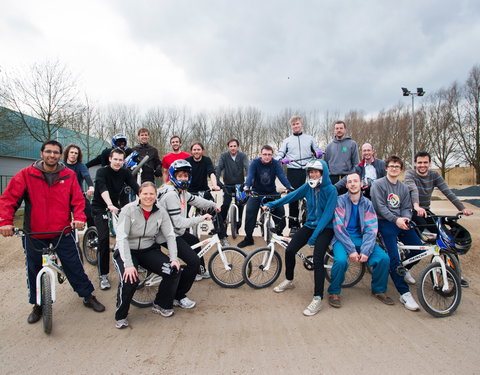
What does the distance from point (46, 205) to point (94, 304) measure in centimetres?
135

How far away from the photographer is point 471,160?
29188 millimetres

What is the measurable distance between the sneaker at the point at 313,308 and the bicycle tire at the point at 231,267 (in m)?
1.06

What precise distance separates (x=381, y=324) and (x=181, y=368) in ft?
7.26

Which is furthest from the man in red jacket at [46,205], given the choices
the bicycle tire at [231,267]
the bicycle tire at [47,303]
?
the bicycle tire at [231,267]

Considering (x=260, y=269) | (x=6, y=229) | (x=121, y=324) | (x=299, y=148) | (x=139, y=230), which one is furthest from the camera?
(x=299, y=148)

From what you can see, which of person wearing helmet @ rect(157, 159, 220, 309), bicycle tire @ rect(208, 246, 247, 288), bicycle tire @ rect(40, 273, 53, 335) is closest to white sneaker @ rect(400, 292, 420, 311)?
bicycle tire @ rect(208, 246, 247, 288)

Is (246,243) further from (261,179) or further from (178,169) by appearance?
(178,169)

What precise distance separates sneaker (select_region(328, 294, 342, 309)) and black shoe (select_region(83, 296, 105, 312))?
9.26 ft

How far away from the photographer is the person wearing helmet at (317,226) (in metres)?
3.63

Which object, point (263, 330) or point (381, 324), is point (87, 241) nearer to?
point (263, 330)

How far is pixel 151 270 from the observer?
3377mm

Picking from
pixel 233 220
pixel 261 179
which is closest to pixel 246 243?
pixel 233 220

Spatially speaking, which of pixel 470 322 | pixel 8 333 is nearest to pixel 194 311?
pixel 8 333

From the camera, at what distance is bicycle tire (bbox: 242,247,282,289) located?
159 inches
